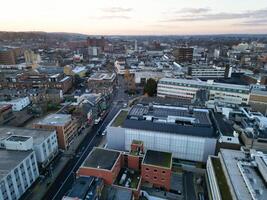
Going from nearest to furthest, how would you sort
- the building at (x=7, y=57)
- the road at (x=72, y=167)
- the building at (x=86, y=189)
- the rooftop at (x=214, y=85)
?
the building at (x=86, y=189)
the road at (x=72, y=167)
the rooftop at (x=214, y=85)
the building at (x=7, y=57)

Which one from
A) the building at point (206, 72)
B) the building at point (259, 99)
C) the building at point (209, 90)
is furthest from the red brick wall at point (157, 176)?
the building at point (206, 72)

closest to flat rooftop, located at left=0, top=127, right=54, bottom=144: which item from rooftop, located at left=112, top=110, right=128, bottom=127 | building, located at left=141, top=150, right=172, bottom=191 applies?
rooftop, located at left=112, top=110, right=128, bottom=127

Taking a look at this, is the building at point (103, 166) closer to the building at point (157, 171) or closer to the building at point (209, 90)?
the building at point (157, 171)

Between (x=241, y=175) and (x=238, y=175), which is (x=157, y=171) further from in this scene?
(x=241, y=175)

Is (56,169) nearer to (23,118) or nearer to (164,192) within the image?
(164,192)

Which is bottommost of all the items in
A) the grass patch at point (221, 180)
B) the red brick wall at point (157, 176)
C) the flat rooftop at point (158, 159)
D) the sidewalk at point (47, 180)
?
the sidewalk at point (47, 180)

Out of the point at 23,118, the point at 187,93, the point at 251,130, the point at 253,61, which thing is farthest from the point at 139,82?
the point at 253,61

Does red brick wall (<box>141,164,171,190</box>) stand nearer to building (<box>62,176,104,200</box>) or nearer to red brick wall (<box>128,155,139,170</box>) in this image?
red brick wall (<box>128,155,139,170</box>)
